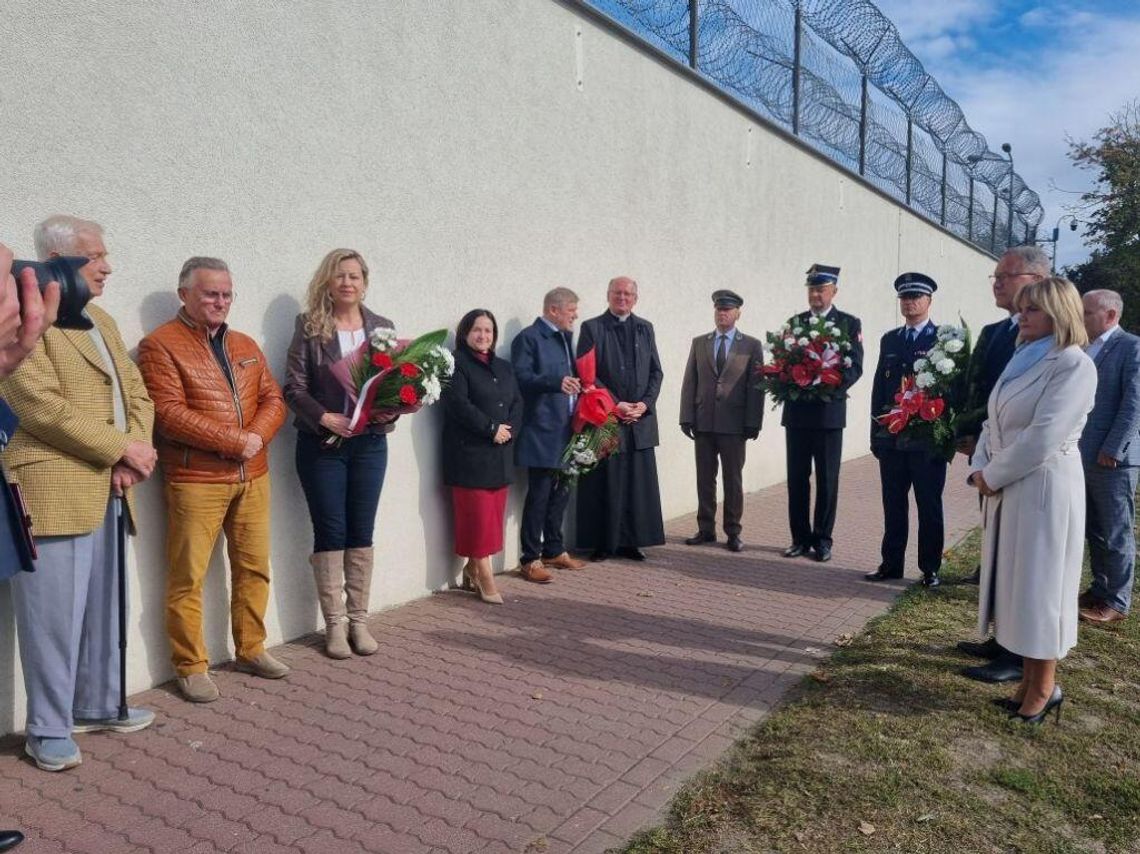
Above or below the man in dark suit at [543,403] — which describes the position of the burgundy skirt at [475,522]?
below

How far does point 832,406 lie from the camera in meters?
7.27

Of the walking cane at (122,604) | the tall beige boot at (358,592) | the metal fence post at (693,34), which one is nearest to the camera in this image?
the walking cane at (122,604)

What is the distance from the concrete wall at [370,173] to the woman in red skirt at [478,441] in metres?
0.22

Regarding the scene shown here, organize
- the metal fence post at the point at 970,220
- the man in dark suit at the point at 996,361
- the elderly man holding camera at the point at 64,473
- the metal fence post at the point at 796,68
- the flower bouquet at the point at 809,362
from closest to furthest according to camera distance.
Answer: the elderly man holding camera at the point at 64,473 < the man in dark suit at the point at 996,361 < the flower bouquet at the point at 809,362 < the metal fence post at the point at 796,68 < the metal fence post at the point at 970,220

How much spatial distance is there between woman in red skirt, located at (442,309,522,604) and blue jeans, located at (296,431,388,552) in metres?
0.87

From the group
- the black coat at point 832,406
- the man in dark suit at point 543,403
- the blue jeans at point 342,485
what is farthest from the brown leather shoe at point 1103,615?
the blue jeans at point 342,485

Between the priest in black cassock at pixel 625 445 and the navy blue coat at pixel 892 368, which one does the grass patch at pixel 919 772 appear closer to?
the navy blue coat at pixel 892 368

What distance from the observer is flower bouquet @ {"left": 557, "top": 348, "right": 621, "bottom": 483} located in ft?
21.7

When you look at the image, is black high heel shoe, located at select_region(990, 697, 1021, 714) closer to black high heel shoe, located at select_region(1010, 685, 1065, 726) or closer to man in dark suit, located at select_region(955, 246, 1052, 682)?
black high heel shoe, located at select_region(1010, 685, 1065, 726)

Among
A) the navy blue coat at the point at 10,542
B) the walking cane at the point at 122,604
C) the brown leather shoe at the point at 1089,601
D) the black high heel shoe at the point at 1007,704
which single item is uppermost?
the navy blue coat at the point at 10,542

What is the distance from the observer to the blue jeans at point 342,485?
4879mm

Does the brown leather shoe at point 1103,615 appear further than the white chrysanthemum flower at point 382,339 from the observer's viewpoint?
Yes

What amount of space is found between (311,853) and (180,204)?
3.01m

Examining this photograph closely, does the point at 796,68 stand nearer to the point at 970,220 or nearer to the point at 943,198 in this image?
the point at 943,198
